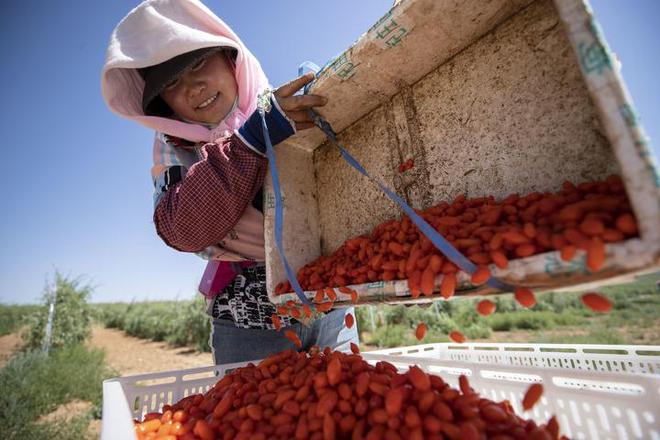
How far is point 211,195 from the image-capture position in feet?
4.54

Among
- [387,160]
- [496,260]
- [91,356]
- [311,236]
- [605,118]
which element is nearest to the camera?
[605,118]

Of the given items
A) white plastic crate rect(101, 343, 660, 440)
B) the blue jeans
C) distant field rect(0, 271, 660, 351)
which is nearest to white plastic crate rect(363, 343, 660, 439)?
white plastic crate rect(101, 343, 660, 440)

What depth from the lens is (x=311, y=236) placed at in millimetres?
1791

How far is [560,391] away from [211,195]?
5.58 ft

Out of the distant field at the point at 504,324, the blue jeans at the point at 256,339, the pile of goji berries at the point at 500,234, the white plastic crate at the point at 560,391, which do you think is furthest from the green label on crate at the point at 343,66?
the distant field at the point at 504,324

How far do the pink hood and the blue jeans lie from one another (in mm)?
1107

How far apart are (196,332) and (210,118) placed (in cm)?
1341

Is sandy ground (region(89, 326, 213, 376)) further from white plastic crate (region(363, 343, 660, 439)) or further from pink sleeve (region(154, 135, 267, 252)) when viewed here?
white plastic crate (region(363, 343, 660, 439))

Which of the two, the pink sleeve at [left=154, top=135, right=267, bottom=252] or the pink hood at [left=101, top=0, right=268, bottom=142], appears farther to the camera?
the pink hood at [left=101, top=0, right=268, bottom=142]

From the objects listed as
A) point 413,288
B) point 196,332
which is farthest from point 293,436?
point 196,332

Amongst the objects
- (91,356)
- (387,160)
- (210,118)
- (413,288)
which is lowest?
(91,356)

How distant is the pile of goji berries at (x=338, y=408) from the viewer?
933 millimetres

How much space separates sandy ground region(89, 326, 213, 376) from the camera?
9879 mm

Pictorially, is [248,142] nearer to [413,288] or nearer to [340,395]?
[413,288]
